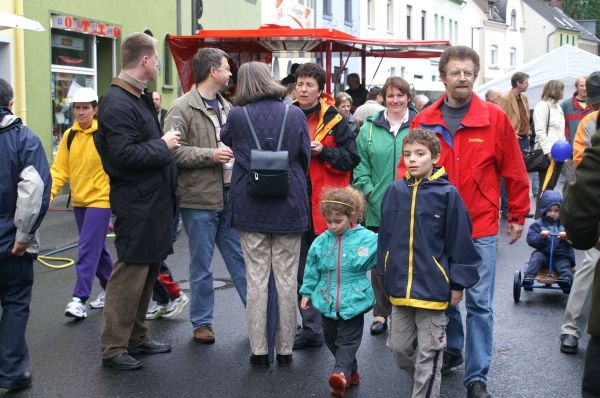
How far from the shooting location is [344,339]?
5.91 meters

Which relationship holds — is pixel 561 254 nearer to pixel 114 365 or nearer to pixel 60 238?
pixel 114 365

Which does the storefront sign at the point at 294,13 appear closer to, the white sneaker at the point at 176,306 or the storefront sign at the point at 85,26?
the storefront sign at the point at 85,26

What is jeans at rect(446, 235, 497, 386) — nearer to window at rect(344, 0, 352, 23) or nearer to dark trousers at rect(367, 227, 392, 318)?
dark trousers at rect(367, 227, 392, 318)

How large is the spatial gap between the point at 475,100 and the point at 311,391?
205cm

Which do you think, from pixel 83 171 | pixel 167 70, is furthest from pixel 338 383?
pixel 167 70

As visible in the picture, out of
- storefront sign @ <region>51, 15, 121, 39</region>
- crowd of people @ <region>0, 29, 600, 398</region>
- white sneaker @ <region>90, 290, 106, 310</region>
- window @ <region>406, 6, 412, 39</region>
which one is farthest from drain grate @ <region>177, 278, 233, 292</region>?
window @ <region>406, 6, 412, 39</region>

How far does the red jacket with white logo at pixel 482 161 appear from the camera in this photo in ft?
18.8

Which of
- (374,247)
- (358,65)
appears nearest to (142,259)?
(374,247)

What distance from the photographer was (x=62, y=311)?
823 centimetres

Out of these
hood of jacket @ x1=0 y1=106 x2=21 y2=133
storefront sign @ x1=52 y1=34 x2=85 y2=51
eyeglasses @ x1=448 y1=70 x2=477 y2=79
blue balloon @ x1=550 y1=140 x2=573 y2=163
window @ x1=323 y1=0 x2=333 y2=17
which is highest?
window @ x1=323 y1=0 x2=333 y2=17

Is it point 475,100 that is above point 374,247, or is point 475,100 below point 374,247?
above

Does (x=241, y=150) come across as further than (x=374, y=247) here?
Yes

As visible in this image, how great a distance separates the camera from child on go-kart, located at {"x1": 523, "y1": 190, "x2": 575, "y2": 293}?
28.7ft

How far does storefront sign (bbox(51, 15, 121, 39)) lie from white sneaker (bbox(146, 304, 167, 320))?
10.8 metres
